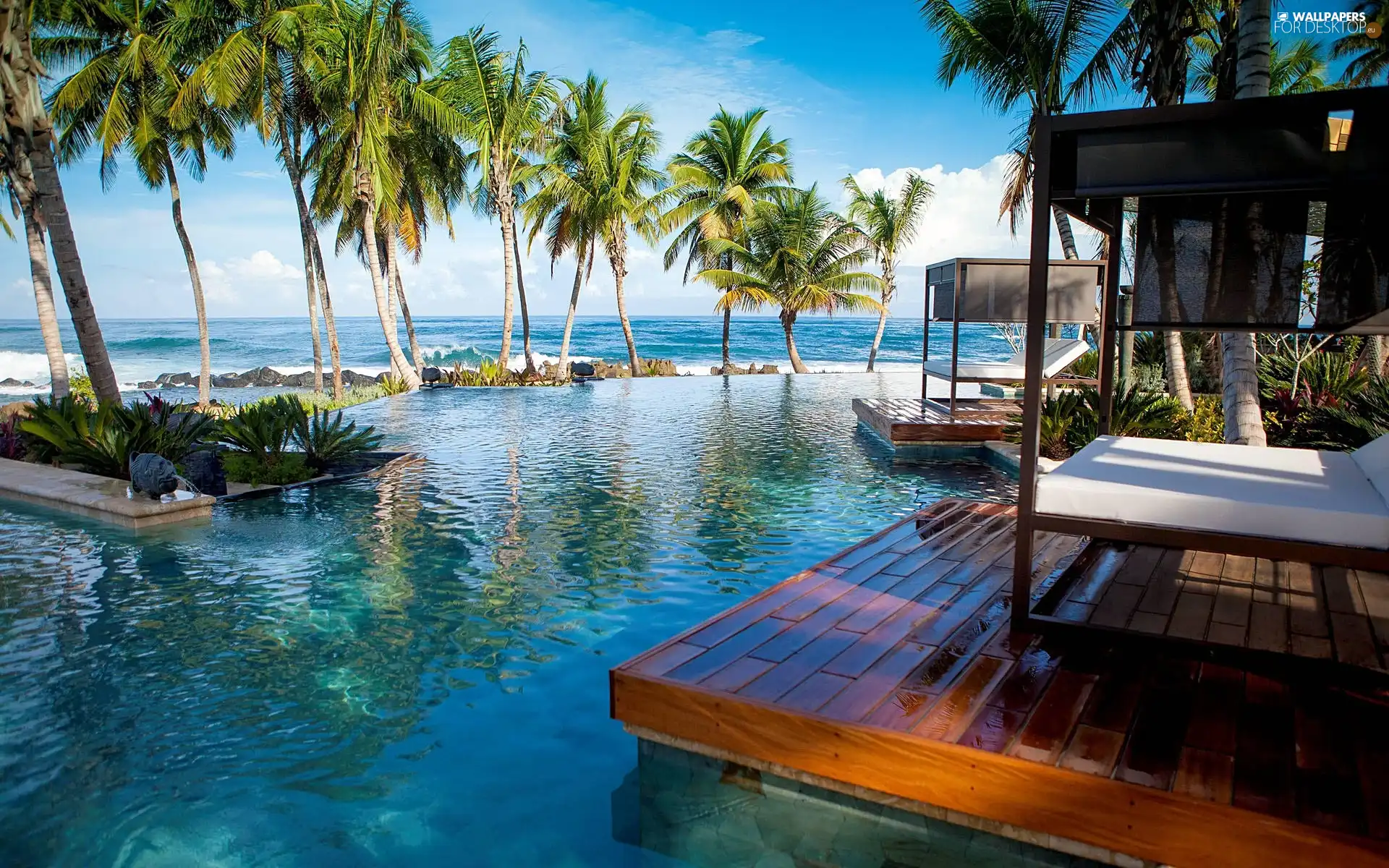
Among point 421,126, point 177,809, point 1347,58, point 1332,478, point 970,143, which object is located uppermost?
point 970,143

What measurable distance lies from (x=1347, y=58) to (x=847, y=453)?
20.9m

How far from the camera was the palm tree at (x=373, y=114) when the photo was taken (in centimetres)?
1625

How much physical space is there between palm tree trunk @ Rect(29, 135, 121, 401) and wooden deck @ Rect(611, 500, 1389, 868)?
8.28 m

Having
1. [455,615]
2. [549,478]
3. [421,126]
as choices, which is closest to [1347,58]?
[421,126]

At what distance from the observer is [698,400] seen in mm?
15578

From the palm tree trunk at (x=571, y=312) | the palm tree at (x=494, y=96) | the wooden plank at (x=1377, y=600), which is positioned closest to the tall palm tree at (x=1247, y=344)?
the wooden plank at (x=1377, y=600)

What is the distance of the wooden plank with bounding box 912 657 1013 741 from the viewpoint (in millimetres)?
2352

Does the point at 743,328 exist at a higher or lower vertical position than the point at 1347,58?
lower

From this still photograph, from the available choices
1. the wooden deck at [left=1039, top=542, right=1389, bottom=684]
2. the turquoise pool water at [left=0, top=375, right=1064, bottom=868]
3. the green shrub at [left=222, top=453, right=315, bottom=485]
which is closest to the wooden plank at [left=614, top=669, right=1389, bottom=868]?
the turquoise pool water at [left=0, top=375, right=1064, bottom=868]

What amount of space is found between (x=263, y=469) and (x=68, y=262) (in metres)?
2.99

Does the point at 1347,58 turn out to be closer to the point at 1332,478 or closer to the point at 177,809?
the point at 1332,478

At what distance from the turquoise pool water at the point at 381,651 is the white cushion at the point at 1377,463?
1.84m

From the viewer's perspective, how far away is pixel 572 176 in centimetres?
2278

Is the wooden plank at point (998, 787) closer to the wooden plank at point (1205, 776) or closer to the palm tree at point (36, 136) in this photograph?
the wooden plank at point (1205, 776)
